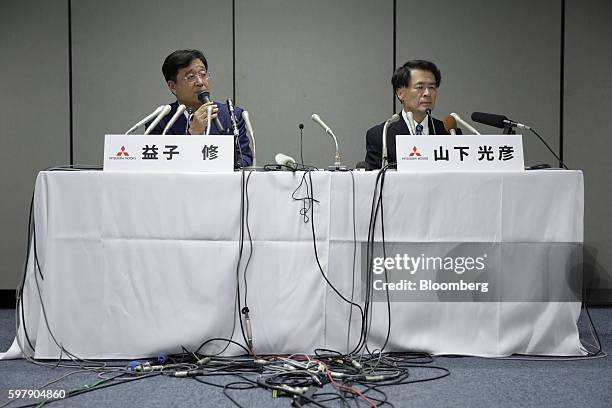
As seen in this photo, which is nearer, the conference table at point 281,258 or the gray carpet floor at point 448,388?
the gray carpet floor at point 448,388

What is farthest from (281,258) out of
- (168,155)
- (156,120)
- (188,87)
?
(188,87)

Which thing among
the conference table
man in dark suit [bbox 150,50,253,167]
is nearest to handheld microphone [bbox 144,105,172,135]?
the conference table

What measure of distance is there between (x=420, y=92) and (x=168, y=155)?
1.53 meters

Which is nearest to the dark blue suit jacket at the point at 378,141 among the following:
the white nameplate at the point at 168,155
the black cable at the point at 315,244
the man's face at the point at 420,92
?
the man's face at the point at 420,92

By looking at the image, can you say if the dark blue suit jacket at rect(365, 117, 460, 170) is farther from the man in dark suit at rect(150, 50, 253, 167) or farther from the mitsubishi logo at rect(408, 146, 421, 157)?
the mitsubishi logo at rect(408, 146, 421, 157)

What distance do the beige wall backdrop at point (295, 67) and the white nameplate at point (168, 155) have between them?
79.1 inches

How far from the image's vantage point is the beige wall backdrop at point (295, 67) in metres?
4.52

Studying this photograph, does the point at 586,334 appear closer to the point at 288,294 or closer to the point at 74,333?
the point at 288,294

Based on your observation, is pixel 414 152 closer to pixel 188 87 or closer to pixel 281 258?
pixel 281 258

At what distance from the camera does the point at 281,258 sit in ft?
8.57

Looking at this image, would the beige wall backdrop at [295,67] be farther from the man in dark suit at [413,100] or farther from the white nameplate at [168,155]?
the white nameplate at [168,155]

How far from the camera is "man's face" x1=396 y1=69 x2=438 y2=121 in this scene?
3506mm

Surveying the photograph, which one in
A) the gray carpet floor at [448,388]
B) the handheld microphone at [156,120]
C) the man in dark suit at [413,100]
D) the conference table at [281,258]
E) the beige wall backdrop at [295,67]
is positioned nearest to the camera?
the gray carpet floor at [448,388]

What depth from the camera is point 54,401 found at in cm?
211
